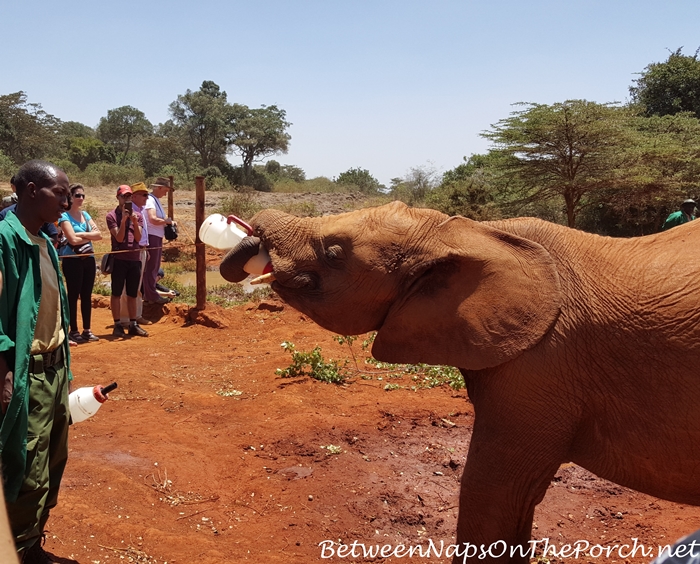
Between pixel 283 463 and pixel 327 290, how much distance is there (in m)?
2.67

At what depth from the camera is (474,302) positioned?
290 centimetres

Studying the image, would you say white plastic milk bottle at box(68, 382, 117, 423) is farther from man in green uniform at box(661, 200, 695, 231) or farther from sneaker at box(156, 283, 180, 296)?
man in green uniform at box(661, 200, 695, 231)

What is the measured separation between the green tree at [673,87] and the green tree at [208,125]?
1270 inches

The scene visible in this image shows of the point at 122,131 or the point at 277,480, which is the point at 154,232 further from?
the point at 122,131

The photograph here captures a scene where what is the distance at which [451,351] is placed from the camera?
295cm

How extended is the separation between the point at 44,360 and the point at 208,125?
170ft

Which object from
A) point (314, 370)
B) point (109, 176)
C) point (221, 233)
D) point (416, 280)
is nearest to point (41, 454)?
point (221, 233)

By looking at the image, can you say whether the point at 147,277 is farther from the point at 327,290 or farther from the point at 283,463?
the point at 327,290

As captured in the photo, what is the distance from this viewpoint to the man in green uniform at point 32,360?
119 inches

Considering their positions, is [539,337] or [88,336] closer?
[539,337]

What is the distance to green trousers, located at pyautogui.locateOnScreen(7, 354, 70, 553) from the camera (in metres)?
3.15

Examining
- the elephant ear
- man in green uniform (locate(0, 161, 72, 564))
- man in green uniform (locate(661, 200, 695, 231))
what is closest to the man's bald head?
man in green uniform (locate(0, 161, 72, 564))

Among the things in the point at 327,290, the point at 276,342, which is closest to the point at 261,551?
the point at 327,290

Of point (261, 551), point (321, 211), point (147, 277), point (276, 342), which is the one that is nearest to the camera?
point (261, 551)
